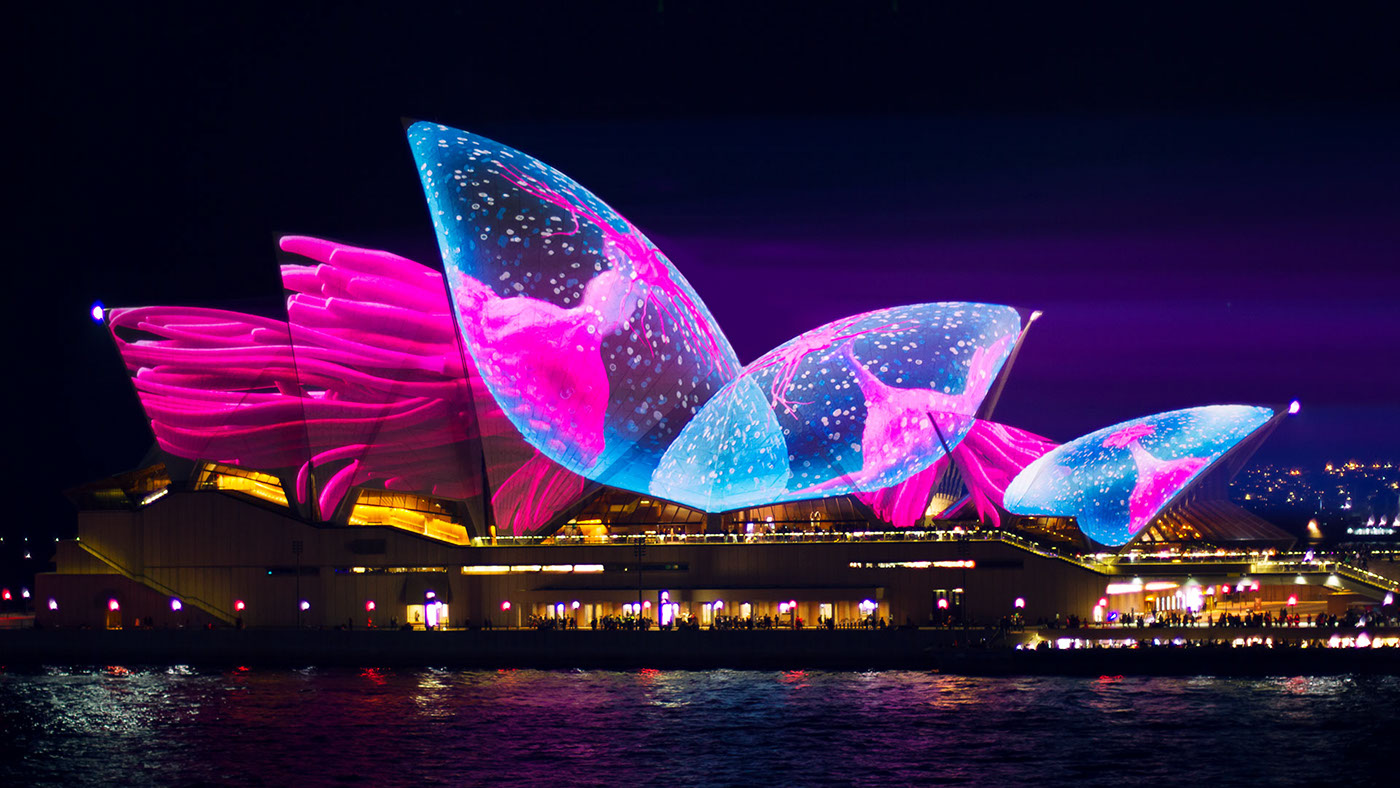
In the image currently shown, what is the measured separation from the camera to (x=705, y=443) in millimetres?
66188

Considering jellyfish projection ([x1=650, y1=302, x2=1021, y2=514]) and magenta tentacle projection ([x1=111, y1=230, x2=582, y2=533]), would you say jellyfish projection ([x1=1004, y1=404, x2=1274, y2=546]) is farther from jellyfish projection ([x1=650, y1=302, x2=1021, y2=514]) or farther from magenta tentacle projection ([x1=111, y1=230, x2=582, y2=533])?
magenta tentacle projection ([x1=111, y1=230, x2=582, y2=533])

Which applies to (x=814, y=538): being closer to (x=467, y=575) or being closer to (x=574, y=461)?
(x=574, y=461)

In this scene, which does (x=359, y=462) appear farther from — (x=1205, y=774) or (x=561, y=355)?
(x=1205, y=774)

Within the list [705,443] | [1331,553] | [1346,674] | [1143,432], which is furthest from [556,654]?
[1331,553]

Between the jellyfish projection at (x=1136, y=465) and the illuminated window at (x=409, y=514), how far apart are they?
84.9 feet

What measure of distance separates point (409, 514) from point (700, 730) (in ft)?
100

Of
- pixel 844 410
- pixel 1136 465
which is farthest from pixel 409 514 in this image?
pixel 1136 465

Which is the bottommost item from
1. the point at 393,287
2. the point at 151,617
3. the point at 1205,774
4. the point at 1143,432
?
the point at 1205,774

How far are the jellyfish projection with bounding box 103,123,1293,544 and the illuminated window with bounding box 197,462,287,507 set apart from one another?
8.52ft

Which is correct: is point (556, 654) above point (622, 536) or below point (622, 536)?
below

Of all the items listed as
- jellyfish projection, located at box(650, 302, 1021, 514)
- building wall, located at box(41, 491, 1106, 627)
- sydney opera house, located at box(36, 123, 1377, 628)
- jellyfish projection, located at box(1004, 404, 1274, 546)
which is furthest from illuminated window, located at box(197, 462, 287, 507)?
jellyfish projection, located at box(1004, 404, 1274, 546)

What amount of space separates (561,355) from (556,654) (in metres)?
12.0

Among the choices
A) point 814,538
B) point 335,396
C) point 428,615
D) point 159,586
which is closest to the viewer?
point 335,396

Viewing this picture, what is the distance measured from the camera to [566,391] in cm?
6638
